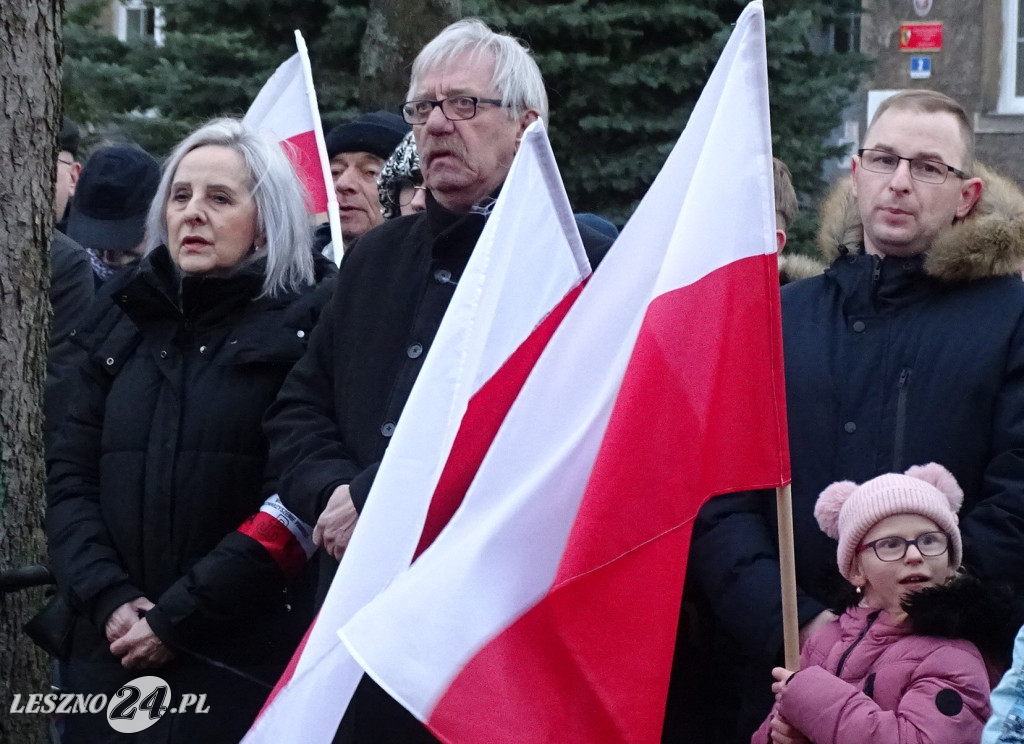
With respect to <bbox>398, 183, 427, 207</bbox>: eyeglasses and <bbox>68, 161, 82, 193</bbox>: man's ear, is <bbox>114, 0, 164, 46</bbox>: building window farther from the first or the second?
<bbox>398, 183, 427, 207</bbox>: eyeglasses

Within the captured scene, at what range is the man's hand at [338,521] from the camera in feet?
11.1

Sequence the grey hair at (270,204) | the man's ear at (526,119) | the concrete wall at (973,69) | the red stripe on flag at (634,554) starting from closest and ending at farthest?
the red stripe on flag at (634,554)
the man's ear at (526,119)
the grey hair at (270,204)
the concrete wall at (973,69)

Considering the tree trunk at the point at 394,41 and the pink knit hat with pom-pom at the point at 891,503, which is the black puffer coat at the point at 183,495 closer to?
the pink knit hat with pom-pom at the point at 891,503

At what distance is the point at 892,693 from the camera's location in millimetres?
2891

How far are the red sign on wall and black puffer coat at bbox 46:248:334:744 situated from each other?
9.98m

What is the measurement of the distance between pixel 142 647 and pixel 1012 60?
11.4 metres

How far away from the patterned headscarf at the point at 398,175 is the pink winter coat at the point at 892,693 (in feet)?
8.46

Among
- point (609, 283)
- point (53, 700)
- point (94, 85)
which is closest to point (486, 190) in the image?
point (609, 283)

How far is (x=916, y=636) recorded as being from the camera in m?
2.94

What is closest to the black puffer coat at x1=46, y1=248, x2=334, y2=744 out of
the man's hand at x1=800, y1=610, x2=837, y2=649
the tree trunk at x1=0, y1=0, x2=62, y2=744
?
the tree trunk at x1=0, y1=0, x2=62, y2=744

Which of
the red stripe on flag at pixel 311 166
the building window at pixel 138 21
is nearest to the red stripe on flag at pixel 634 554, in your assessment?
the red stripe on flag at pixel 311 166

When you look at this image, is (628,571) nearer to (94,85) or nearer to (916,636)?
(916,636)

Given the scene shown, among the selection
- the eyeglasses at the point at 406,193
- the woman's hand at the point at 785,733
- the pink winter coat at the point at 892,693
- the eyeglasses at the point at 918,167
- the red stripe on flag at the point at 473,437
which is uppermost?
the eyeglasses at the point at 918,167

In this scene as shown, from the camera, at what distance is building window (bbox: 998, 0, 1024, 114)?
13281 millimetres
